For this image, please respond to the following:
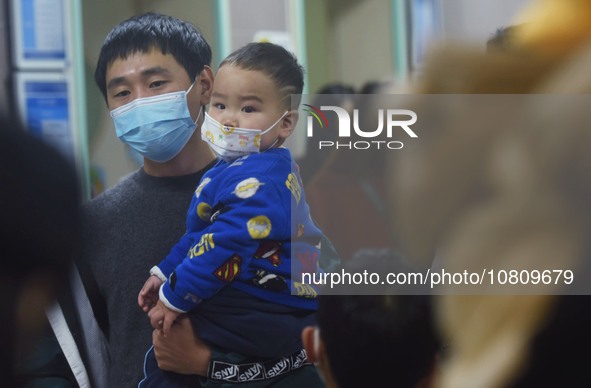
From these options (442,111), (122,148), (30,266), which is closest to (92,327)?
(122,148)

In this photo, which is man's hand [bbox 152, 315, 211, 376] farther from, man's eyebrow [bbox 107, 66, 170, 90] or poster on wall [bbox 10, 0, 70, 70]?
poster on wall [bbox 10, 0, 70, 70]

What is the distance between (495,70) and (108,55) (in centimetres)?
150

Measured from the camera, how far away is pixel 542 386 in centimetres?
60

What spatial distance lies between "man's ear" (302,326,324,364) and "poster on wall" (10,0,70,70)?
2.92ft

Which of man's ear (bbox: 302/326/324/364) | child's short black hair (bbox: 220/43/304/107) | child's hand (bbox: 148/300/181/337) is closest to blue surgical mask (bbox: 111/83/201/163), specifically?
child's short black hair (bbox: 220/43/304/107)

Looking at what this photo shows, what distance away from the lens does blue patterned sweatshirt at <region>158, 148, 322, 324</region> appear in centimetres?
172

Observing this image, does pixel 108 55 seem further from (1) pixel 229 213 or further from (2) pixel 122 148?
(1) pixel 229 213

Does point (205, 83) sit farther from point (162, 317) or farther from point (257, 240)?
point (162, 317)

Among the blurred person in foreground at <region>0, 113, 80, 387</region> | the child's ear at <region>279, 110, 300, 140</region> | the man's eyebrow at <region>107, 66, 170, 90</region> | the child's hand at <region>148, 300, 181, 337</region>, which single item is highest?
the man's eyebrow at <region>107, 66, 170, 90</region>

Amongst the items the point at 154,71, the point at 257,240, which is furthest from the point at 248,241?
the point at 154,71

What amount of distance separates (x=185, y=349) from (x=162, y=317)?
10 centimetres

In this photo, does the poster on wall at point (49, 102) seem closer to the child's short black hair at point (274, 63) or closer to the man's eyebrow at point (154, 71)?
the man's eyebrow at point (154, 71)

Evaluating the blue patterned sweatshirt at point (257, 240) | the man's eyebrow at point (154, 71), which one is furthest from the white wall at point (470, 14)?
the man's eyebrow at point (154, 71)

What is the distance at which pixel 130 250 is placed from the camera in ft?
6.40
